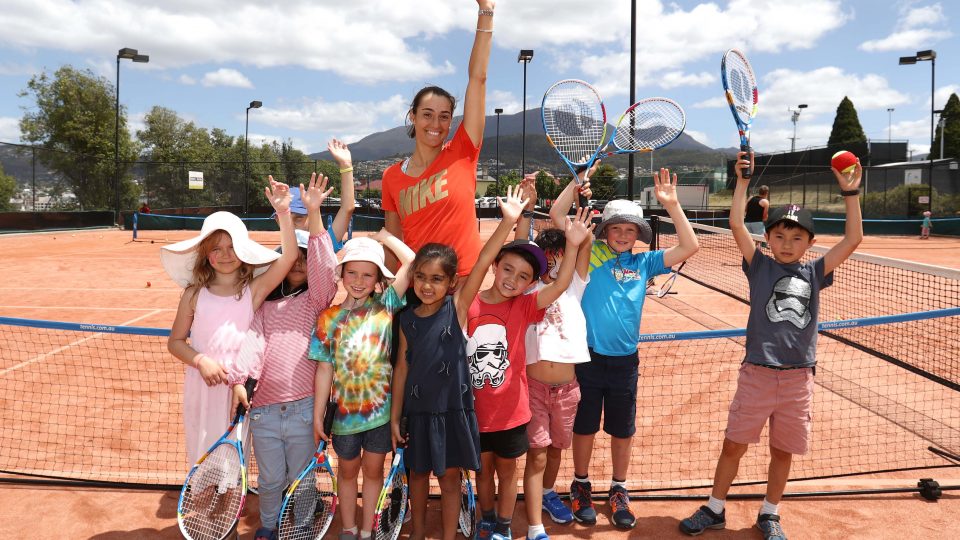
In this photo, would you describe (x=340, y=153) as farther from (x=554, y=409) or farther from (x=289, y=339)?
(x=554, y=409)

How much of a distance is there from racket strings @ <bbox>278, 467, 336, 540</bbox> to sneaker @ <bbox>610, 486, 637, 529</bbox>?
5.20 ft

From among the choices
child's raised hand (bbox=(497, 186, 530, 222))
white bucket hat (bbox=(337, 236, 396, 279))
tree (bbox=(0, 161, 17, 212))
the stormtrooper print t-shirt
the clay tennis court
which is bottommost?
the clay tennis court

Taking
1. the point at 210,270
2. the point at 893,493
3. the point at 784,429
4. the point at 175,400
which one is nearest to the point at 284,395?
the point at 210,270

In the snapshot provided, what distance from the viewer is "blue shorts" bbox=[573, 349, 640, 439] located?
11.5ft

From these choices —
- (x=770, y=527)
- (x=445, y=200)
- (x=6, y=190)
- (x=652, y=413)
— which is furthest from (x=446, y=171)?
(x=6, y=190)

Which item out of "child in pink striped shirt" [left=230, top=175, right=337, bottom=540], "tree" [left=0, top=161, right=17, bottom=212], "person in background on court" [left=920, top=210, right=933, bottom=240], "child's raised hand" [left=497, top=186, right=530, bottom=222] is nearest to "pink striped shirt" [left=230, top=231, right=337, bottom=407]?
"child in pink striped shirt" [left=230, top=175, right=337, bottom=540]

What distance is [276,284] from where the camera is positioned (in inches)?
128

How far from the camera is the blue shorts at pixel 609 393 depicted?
3496 millimetres

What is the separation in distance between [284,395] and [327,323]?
1.42 feet

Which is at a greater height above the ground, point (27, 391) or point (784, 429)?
point (784, 429)

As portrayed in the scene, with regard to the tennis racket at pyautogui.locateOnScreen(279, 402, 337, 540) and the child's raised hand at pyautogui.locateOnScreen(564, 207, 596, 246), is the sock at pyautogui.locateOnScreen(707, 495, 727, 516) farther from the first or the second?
the tennis racket at pyautogui.locateOnScreen(279, 402, 337, 540)

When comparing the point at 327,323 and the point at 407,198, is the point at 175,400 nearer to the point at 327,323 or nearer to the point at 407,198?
the point at 327,323

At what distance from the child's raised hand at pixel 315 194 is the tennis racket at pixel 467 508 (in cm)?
153

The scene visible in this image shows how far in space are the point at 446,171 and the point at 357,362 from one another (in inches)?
41.6
